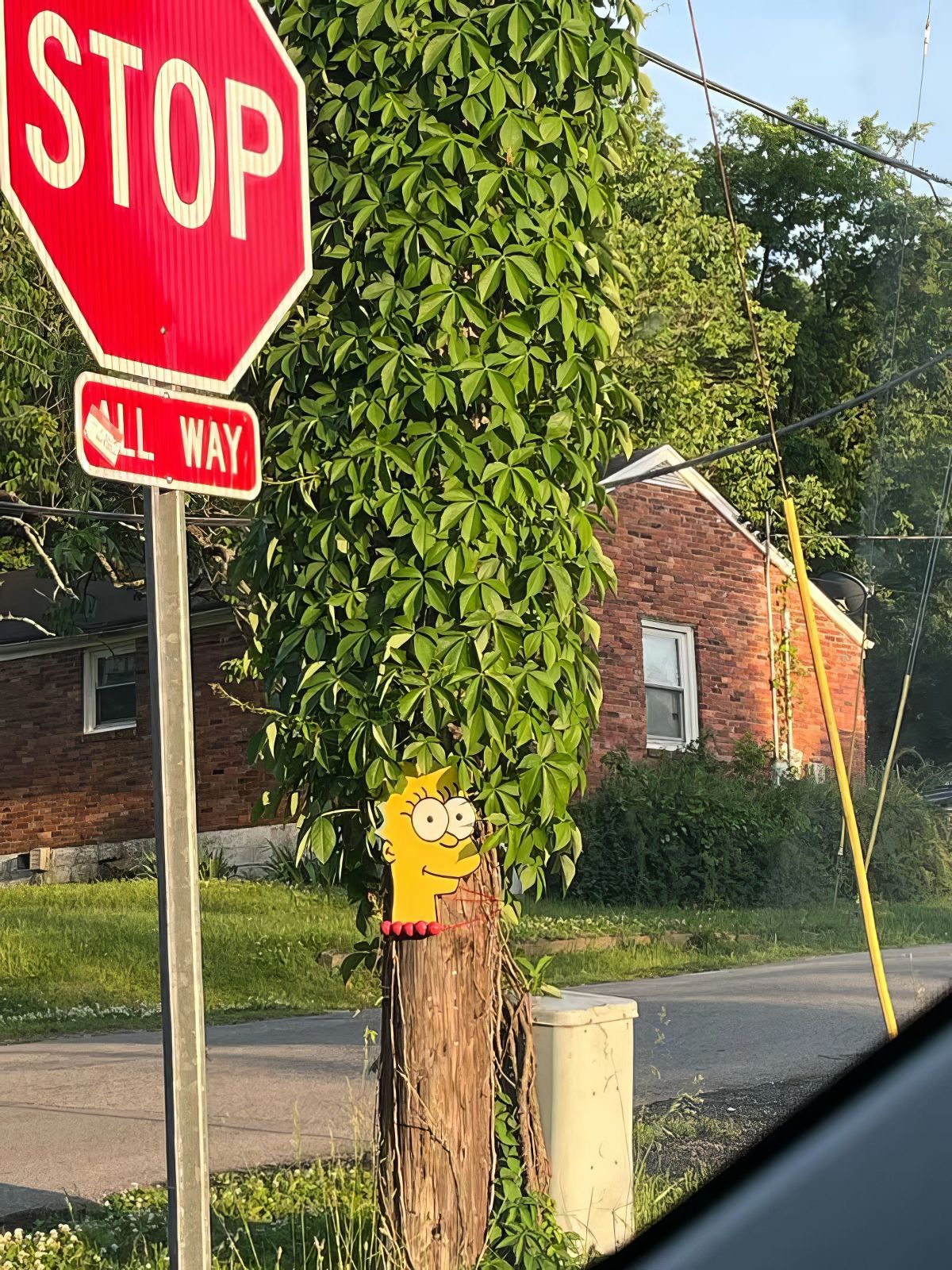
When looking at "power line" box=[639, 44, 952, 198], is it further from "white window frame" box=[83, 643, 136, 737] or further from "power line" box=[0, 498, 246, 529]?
"white window frame" box=[83, 643, 136, 737]

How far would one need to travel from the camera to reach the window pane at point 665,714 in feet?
71.9

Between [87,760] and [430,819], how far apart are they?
66.0ft

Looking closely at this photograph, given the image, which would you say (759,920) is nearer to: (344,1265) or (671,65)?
(671,65)

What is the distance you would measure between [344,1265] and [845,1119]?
356 cm

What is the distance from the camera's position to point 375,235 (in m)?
4.17

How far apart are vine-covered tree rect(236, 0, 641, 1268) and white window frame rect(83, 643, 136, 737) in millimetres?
19501

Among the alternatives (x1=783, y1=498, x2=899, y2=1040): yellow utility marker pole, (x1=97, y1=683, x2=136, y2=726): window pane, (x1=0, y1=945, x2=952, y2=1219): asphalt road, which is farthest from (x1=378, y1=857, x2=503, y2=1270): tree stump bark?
(x1=97, y1=683, x2=136, y2=726): window pane

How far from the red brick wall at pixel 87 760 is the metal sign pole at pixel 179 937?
18776 millimetres

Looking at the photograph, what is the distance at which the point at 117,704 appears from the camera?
23594 mm

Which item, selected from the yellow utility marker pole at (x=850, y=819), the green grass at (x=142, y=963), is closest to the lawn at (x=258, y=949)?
the green grass at (x=142, y=963)

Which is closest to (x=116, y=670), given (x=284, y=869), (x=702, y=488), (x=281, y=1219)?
(x=284, y=869)

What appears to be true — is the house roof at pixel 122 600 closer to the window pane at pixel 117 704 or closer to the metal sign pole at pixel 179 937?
the window pane at pixel 117 704

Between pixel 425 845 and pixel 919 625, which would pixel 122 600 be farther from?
pixel 919 625

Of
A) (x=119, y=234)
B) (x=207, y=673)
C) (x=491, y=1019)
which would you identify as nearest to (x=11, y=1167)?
(x=491, y=1019)
